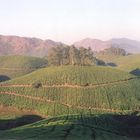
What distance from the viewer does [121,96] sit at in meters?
134

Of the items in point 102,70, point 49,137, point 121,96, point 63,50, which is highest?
point 63,50

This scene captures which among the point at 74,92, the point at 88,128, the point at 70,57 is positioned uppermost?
the point at 70,57

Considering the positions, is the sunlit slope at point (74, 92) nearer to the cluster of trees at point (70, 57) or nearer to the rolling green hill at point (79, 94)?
the rolling green hill at point (79, 94)

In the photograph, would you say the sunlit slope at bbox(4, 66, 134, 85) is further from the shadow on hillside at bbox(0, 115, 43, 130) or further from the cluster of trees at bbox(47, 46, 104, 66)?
the shadow on hillside at bbox(0, 115, 43, 130)

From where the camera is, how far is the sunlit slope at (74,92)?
127 meters

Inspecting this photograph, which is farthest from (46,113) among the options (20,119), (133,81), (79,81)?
(133,81)

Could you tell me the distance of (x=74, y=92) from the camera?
454ft

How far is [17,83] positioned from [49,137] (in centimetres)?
9148

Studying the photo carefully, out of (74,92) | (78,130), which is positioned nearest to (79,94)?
(74,92)

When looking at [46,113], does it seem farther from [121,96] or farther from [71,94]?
[121,96]

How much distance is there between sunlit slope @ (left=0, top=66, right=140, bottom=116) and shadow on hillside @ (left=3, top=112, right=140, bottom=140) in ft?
49.9

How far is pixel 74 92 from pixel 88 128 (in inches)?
2306

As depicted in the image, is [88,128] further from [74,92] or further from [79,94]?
[74,92]

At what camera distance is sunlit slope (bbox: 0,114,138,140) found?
203ft
